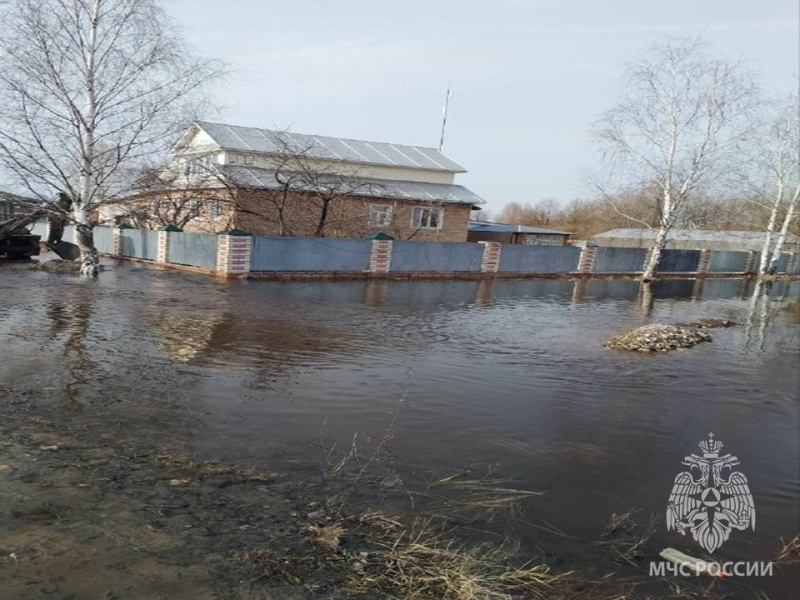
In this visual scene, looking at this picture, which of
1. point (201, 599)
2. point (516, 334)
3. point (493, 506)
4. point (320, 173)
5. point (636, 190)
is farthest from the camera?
point (636, 190)

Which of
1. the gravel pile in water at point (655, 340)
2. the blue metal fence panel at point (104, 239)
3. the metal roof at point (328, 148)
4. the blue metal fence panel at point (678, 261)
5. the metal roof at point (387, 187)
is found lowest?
the blue metal fence panel at point (104, 239)

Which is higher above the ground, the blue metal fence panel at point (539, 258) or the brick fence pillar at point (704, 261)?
the brick fence pillar at point (704, 261)

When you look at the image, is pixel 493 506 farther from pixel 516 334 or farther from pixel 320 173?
pixel 320 173

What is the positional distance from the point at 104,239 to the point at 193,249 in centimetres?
769

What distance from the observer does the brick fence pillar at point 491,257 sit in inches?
900

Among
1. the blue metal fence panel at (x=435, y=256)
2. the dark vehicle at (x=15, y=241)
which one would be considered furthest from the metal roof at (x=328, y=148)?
the dark vehicle at (x=15, y=241)

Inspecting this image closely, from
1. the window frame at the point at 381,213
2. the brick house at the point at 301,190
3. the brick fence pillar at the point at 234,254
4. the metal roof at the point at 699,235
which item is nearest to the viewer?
the brick fence pillar at the point at 234,254

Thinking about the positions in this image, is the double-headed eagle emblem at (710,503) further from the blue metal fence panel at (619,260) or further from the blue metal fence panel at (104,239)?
the blue metal fence panel at (104,239)

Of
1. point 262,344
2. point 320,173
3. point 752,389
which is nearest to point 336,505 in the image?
point 262,344

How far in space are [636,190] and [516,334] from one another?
58.7 ft

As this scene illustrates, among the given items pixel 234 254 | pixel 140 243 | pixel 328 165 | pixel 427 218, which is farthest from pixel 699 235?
pixel 140 243

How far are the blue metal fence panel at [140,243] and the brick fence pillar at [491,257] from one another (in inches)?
495

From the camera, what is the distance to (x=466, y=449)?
4.79m

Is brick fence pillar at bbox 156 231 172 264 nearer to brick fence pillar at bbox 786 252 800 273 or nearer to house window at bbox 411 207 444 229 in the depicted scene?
house window at bbox 411 207 444 229
